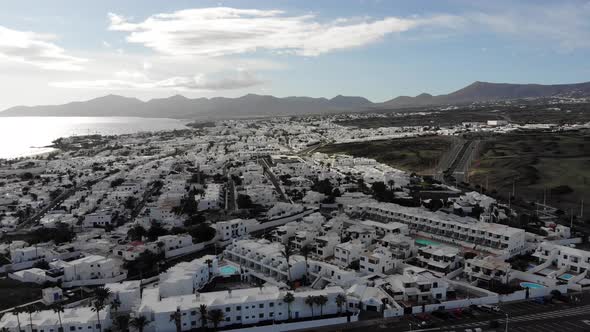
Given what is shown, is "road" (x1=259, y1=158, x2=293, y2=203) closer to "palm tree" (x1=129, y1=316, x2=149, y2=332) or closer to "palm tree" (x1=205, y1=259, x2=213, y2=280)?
"palm tree" (x1=205, y1=259, x2=213, y2=280)

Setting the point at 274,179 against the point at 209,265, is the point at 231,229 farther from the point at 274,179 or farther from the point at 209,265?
the point at 274,179

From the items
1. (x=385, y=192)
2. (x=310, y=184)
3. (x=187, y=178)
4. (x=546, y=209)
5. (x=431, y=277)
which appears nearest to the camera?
(x=431, y=277)

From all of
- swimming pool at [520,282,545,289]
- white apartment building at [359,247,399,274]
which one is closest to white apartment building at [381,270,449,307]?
white apartment building at [359,247,399,274]

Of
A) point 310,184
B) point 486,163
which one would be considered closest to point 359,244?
point 310,184

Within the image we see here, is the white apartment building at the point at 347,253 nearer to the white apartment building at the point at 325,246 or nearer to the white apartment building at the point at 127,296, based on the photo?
the white apartment building at the point at 325,246

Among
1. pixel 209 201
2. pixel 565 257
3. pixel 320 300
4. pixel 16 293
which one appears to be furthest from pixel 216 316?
pixel 209 201

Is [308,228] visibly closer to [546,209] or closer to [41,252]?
[41,252]
